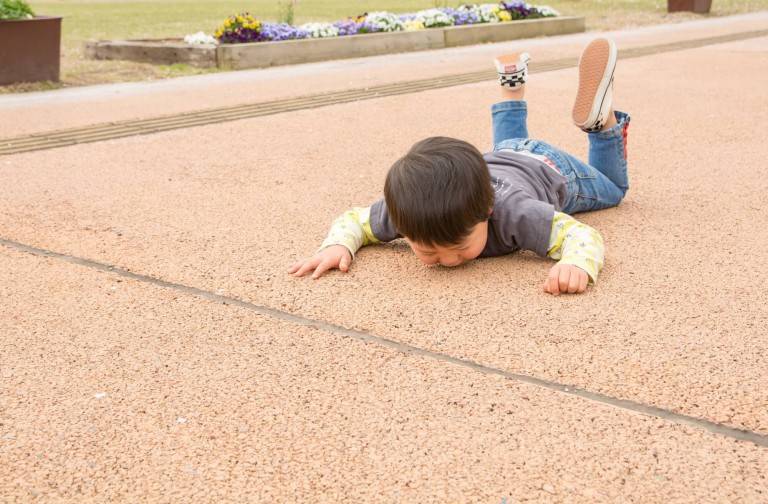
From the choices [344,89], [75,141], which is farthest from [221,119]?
[344,89]

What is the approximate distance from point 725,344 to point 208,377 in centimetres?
139

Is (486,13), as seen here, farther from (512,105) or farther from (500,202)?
(500,202)

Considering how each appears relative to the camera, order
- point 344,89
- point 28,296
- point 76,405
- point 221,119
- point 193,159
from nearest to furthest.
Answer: point 76,405
point 28,296
point 193,159
point 221,119
point 344,89

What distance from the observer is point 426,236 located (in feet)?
9.61

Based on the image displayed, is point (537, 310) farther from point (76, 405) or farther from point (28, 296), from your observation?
point (28, 296)

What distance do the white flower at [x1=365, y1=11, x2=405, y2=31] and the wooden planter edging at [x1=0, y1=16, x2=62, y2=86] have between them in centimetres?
435

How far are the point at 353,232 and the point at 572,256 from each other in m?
0.81

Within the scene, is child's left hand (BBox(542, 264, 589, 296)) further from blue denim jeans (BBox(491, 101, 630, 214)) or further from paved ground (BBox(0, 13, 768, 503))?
blue denim jeans (BBox(491, 101, 630, 214))

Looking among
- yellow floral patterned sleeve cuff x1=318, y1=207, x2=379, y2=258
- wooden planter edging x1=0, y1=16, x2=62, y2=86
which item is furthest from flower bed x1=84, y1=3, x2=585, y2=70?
yellow floral patterned sleeve cuff x1=318, y1=207, x2=379, y2=258

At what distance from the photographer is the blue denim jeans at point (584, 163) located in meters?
3.70

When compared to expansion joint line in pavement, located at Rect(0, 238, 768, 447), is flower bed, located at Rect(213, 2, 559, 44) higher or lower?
higher

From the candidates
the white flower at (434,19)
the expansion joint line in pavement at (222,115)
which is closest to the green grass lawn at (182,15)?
the white flower at (434,19)

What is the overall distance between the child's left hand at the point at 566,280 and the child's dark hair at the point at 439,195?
0.93ft

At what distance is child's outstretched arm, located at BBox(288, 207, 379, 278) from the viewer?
3217mm
